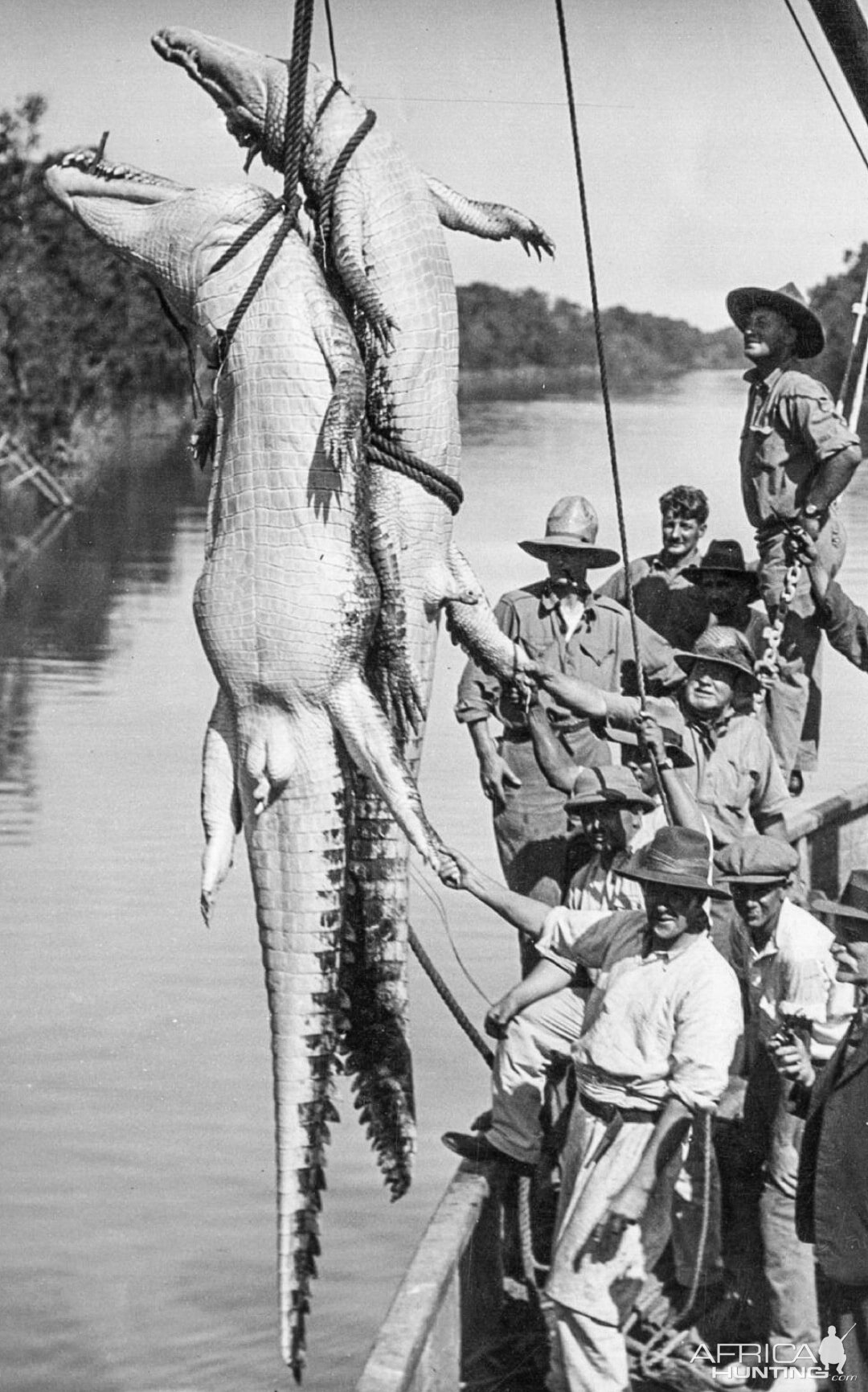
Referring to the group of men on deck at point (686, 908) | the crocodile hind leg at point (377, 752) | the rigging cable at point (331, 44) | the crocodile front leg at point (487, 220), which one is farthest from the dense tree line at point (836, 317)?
the crocodile hind leg at point (377, 752)

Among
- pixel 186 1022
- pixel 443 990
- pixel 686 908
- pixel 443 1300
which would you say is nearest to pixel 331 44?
pixel 443 990

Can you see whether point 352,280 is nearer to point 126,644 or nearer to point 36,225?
point 126,644

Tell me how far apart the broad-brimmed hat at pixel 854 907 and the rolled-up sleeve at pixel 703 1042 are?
31 cm

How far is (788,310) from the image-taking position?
7.66 m

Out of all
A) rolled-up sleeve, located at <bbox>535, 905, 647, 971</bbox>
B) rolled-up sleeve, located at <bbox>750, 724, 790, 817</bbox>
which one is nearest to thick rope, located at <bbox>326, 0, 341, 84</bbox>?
rolled-up sleeve, located at <bbox>535, 905, 647, 971</bbox>

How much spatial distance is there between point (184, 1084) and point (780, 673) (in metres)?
10.5

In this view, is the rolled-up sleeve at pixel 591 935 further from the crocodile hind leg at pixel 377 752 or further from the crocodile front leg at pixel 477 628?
the crocodile hind leg at pixel 377 752

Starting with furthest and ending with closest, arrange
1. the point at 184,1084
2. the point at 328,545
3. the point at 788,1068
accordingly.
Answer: the point at 184,1084
the point at 788,1068
the point at 328,545

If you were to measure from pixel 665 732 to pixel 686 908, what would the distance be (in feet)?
3.13

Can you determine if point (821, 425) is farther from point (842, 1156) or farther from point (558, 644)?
point (842, 1156)

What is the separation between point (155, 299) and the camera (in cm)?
350

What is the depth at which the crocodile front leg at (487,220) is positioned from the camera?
138 inches

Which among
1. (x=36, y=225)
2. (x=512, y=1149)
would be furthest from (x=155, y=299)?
(x=36, y=225)

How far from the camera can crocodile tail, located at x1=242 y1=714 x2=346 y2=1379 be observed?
315 cm
